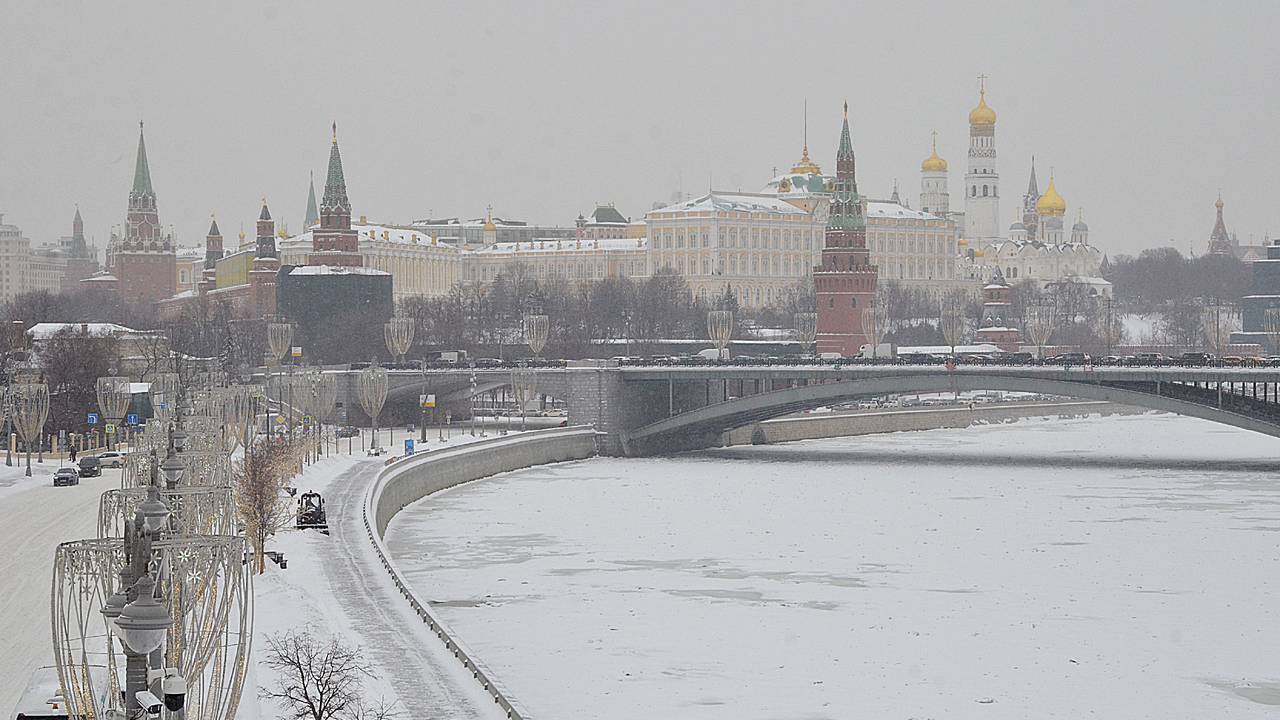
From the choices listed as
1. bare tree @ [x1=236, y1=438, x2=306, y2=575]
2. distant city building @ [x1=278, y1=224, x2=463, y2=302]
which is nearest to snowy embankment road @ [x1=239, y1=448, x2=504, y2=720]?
bare tree @ [x1=236, y1=438, x2=306, y2=575]

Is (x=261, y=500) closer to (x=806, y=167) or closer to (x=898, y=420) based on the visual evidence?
(x=898, y=420)

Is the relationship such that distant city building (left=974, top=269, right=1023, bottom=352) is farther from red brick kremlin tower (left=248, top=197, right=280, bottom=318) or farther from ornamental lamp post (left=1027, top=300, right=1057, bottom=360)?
red brick kremlin tower (left=248, top=197, right=280, bottom=318)

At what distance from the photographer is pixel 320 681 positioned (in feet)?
52.7

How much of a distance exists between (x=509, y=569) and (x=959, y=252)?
126 meters

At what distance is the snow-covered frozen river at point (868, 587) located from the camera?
20562 millimetres

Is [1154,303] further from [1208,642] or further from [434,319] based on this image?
[1208,642]

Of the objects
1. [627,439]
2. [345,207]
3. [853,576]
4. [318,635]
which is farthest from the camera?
[345,207]

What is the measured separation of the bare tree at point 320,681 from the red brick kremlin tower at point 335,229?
7711 cm

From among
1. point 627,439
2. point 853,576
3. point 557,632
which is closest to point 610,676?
point 557,632

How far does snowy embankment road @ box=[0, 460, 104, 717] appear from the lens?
65.3 ft

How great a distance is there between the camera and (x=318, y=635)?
19922 mm

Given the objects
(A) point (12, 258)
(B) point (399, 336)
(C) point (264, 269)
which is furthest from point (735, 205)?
(A) point (12, 258)

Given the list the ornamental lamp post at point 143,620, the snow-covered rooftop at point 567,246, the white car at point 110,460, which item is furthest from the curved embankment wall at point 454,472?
the snow-covered rooftop at point 567,246

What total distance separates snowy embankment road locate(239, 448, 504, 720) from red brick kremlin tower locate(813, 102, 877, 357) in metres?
53.9
